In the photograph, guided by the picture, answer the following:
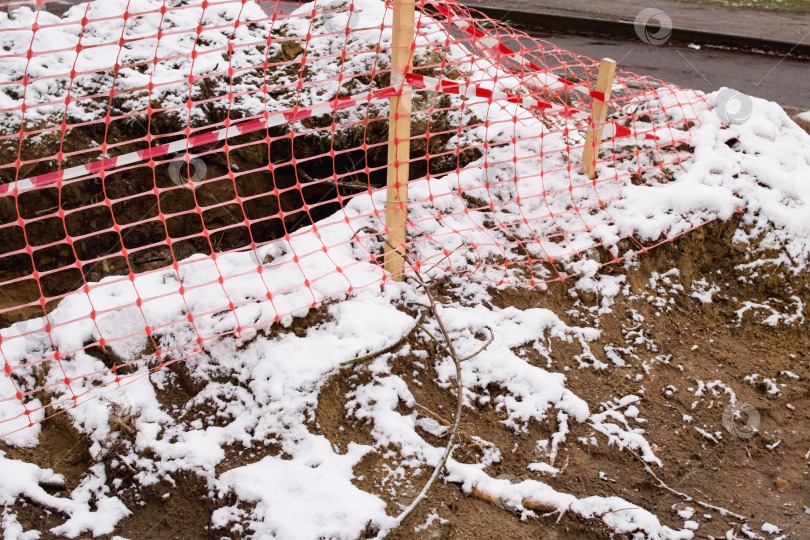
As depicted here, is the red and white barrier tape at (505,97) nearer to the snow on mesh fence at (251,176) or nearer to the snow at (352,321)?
the snow on mesh fence at (251,176)

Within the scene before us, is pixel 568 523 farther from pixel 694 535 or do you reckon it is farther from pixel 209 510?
pixel 209 510

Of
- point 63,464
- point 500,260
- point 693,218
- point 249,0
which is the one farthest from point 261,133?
point 693,218

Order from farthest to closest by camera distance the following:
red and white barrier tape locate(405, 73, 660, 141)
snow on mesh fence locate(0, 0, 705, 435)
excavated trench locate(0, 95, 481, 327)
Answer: excavated trench locate(0, 95, 481, 327)
red and white barrier tape locate(405, 73, 660, 141)
snow on mesh fence locate(0, 0, 705, 435)

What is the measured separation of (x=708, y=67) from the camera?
692 centimetres

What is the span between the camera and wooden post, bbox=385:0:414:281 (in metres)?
2.86

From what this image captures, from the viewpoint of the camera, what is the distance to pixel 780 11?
330 inches

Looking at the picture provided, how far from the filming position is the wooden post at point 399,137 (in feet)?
9.38

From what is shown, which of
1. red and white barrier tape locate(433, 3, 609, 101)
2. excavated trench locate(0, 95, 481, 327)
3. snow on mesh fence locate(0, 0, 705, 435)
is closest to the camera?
snow on mesh fence locate(0, 0, 705, 435)

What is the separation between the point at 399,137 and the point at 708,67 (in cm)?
559

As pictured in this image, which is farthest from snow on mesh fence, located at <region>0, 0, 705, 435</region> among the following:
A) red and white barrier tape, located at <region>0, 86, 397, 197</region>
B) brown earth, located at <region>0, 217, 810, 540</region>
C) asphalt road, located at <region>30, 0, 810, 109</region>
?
asphalt road, located at <region>30, 0, 810, 109</region>

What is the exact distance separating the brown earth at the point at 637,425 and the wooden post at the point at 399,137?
41cm

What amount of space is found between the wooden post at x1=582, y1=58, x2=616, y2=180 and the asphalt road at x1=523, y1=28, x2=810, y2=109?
3185mm

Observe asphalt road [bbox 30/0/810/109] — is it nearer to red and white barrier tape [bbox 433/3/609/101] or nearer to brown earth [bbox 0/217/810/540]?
red and white barrier tape [bbox 433/3/609/101]

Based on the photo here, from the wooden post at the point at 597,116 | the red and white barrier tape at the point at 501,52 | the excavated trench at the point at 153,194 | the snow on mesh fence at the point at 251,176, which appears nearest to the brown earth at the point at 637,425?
the snow on mesh fence at the point at 251,176
